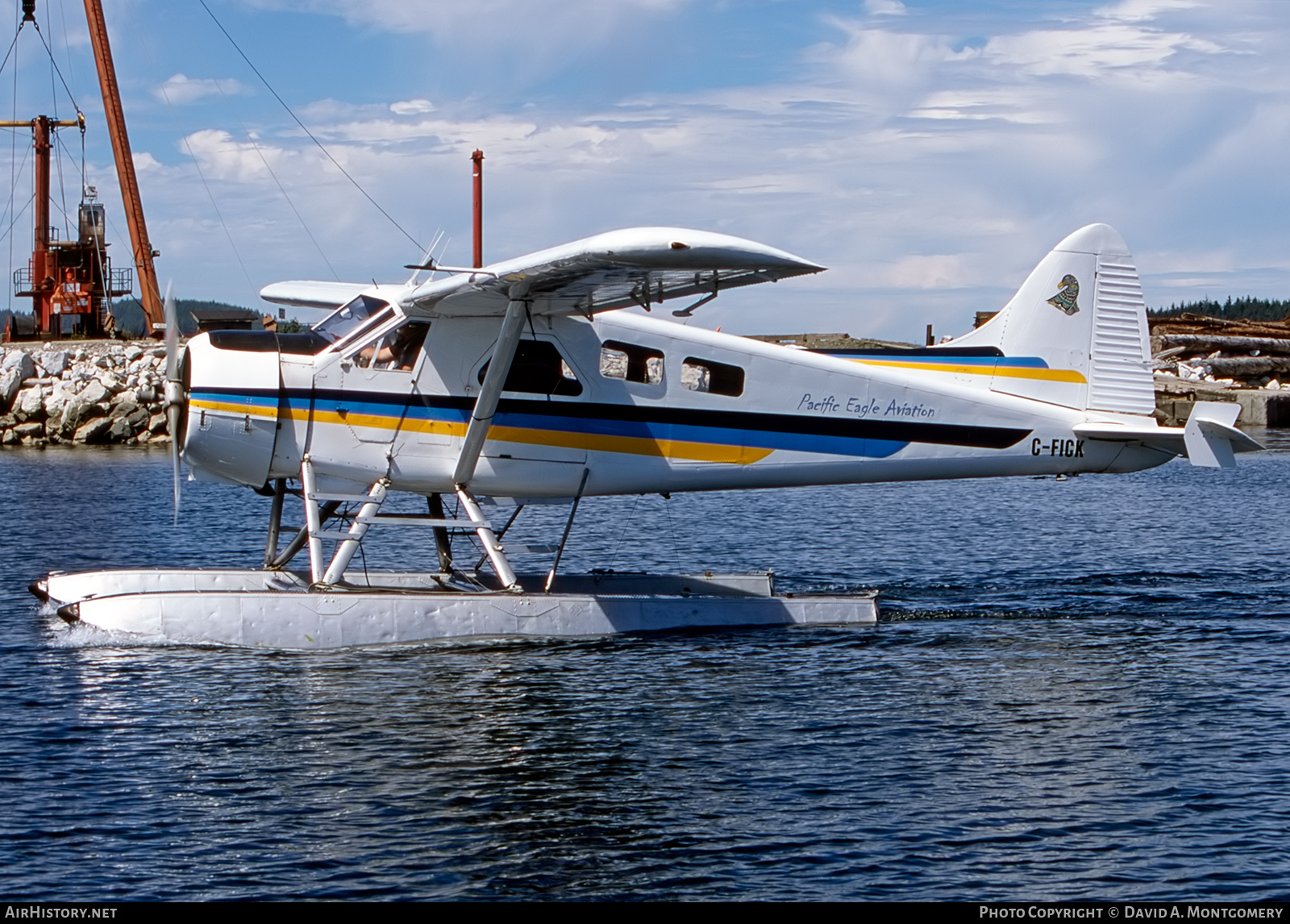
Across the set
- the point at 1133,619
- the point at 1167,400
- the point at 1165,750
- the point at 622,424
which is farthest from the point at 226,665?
the point at 1167,400

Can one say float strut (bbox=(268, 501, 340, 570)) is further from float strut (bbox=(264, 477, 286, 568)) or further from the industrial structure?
the industrial structure

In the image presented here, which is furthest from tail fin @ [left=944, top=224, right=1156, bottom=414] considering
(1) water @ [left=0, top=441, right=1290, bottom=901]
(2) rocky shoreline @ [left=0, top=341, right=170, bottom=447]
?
(2) rocky shoreline @ [left=0, top=341, right=170, bottom=447]

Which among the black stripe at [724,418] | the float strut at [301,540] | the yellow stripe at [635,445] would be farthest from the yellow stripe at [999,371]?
the float strut at [301,540]

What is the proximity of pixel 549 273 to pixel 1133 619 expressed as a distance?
764 centimetres

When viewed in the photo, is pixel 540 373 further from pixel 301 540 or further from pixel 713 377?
pixel 301 540

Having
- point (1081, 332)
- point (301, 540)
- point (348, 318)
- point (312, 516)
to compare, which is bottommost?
point (301, 540)

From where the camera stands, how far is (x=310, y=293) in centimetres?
1500

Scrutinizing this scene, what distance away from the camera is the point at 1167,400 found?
49406mm

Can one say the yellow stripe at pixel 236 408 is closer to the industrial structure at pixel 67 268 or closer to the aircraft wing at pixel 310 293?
the aircraft wing at pixel 310 293

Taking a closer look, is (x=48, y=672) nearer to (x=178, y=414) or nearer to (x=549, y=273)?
(x=178, y=414)

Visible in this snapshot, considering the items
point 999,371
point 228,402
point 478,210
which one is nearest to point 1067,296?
point 999,371

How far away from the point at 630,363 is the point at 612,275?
81.8 inches

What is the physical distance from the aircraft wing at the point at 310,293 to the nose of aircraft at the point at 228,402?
7.27 feet

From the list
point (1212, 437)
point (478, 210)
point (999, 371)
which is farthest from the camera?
point (478, 210)
